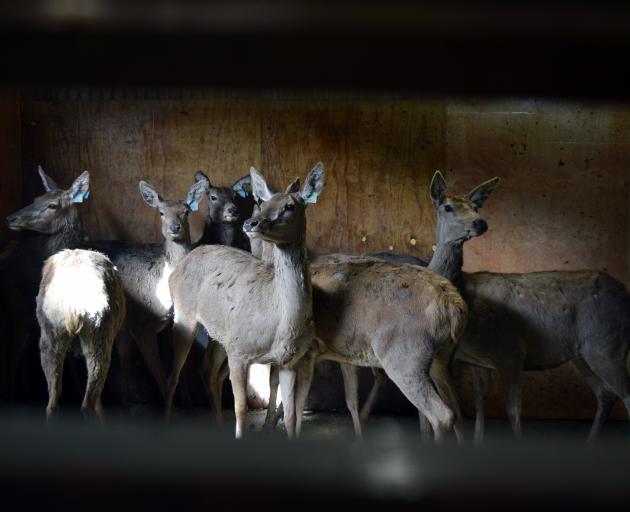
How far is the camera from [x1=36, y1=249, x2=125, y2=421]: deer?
20.8ft

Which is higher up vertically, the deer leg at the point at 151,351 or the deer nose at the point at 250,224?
the deer nose at the point at 250,224

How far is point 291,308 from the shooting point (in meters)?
6.06

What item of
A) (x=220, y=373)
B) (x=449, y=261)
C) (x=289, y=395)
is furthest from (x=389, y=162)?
(x=289, y=395)

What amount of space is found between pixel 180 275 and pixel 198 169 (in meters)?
1.92

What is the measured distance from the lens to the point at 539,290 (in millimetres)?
7363

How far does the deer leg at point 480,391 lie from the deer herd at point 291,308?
0.02 m

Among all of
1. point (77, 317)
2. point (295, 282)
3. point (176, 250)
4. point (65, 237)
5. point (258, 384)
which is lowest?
point (258, 384)

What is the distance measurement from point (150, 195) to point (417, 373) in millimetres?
3688

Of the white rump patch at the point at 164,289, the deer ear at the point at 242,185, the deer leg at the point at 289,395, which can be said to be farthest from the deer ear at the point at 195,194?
the deer leg at the point at 289,395

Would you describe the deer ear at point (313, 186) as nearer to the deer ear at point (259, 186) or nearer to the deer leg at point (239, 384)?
the deer ear at point (259, 186)

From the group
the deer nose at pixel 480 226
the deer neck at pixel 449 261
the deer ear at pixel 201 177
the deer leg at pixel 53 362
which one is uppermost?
the deer ear at pixel 201 177

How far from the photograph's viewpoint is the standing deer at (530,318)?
7043mm

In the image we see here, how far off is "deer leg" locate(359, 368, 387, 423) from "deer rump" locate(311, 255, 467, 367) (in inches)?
58.5

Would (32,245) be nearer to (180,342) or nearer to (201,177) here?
(201,177)
